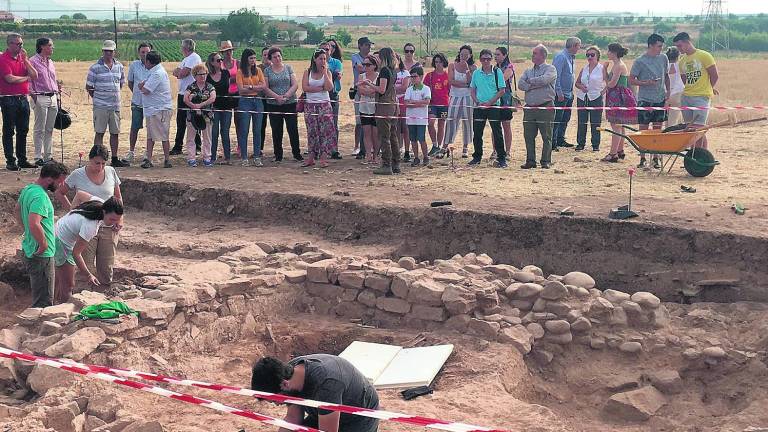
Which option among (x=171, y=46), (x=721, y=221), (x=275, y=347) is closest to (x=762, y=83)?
(x=721, y=221)

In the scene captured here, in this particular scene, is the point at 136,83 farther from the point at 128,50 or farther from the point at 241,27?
the point at 241,27

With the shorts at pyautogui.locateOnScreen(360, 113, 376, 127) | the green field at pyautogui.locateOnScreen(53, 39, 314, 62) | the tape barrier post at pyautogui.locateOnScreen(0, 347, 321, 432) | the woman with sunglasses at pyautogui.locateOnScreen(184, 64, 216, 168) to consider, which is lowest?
the tape barrier post at pyautogui.locateOnScreen(0, 347, 321, 432)

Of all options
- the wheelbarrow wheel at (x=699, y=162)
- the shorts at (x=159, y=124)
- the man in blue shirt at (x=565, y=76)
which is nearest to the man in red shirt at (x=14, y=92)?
the shorts at (x=159, y=124)

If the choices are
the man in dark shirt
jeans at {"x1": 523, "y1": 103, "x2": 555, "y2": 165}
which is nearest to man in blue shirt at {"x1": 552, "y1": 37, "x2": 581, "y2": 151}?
jeans at {"x1": 523, "y1": 103, "x2": 555, "y2": 165}

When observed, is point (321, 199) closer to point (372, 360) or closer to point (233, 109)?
point (233, 109)

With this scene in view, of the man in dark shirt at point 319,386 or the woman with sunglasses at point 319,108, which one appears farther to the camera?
the woman with sunglasses at point 319,108

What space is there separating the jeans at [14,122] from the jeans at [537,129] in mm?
7248

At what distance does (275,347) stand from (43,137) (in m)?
7.16

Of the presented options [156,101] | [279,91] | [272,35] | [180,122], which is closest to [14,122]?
[156,101]

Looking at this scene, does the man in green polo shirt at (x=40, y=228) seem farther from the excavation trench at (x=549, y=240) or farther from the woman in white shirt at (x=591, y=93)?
the woman in white shirt at (x=591, y=93)

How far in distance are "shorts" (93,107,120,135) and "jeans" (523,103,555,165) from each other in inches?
239

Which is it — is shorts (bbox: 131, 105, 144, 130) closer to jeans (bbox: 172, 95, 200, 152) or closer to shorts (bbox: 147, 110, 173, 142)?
shorts (bbox: 147, 110, 173, 142)

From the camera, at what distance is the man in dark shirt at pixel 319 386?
5.48m

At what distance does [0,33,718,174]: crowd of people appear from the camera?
13445 millimetres
